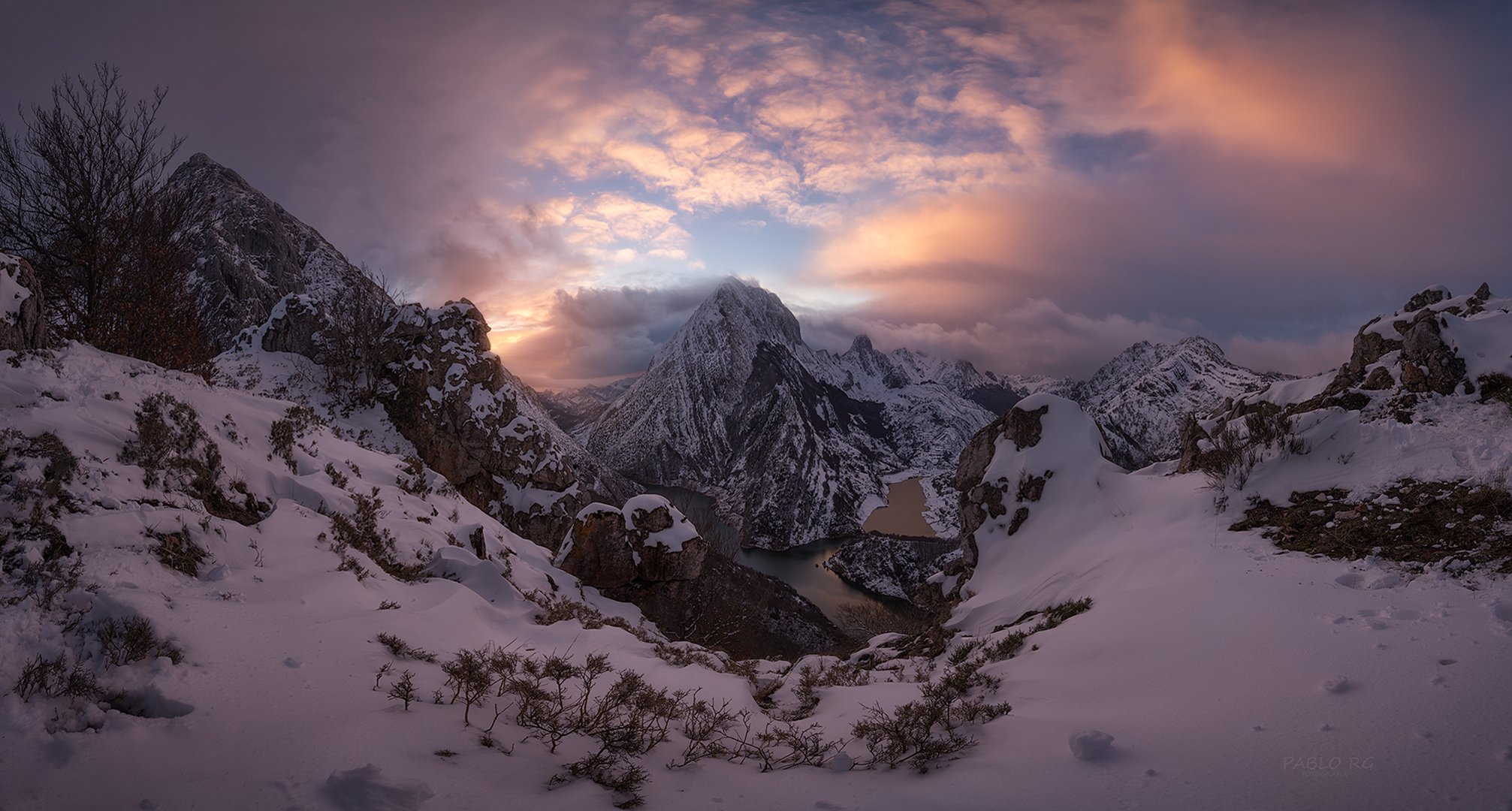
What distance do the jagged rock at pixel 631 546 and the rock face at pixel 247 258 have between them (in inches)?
1835

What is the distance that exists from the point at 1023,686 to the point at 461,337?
28902 mm

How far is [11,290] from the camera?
7.25 metres

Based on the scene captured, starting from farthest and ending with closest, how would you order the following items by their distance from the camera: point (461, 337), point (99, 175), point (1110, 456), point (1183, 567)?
point (461, 337) → point (1110, 456) → point (99, 175) → point (1183, 567)

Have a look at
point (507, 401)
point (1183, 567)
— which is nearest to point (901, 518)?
point (507, 401)

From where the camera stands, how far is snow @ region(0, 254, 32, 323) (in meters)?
7.06

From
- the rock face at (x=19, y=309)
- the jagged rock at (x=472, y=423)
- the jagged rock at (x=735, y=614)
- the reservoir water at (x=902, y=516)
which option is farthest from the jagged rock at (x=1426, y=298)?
the reservoir water at (x=902, y=516)

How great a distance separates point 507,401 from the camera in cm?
2792

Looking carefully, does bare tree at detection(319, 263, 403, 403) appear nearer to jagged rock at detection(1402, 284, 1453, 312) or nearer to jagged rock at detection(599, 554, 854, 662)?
jagged rock at detection(599, 554, 854, 662)

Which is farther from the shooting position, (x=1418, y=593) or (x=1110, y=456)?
(x=1110, y=456)

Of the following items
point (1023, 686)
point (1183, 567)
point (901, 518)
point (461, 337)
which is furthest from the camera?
point (901, 518)

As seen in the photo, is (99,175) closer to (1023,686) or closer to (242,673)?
(242,673)

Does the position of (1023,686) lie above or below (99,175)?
below

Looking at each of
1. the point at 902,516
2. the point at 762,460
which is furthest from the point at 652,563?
the point at 762,460

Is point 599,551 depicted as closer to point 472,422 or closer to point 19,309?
point 472,422
